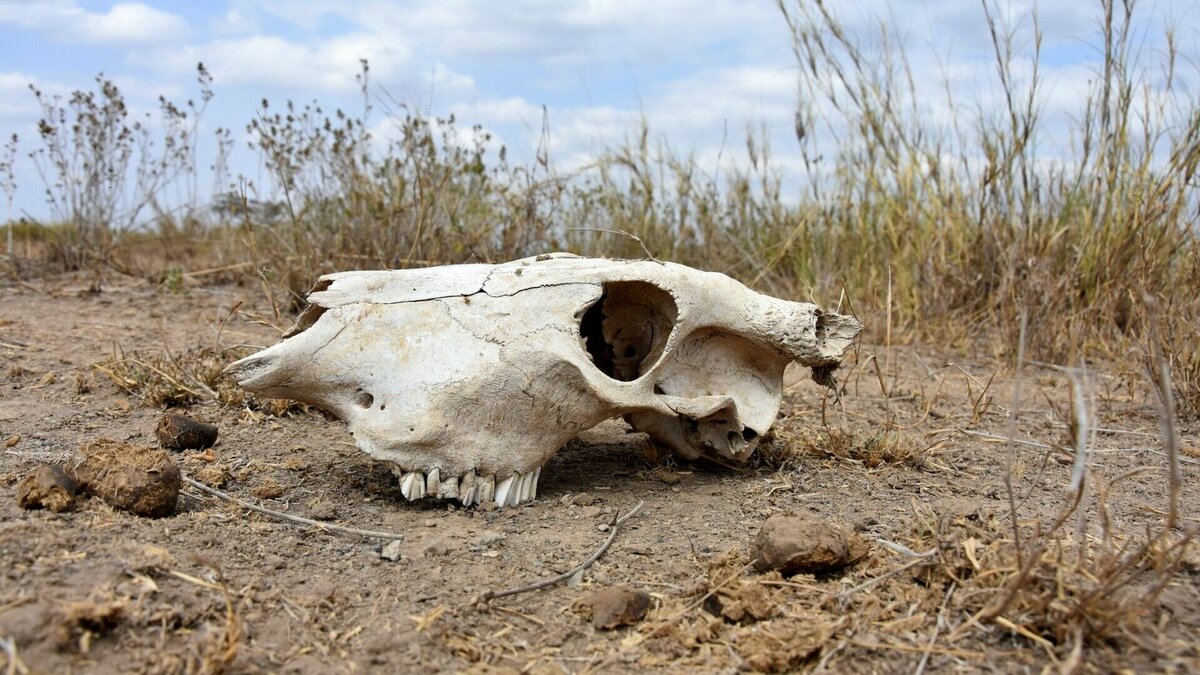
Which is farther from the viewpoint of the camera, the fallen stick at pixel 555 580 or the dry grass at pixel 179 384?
the dry grass at pixel 179 384

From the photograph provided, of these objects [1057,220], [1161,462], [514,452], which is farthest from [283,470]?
[1057,220]

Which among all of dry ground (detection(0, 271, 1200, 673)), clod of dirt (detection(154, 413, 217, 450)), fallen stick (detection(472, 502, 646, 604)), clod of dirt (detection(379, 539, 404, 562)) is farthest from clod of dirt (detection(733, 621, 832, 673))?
clod of dirt (detection(154, 413, 217, 450))

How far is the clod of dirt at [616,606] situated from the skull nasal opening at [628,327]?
96cm

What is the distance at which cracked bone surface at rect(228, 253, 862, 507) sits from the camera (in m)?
2.53

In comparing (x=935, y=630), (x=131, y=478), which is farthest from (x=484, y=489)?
(x=935, y=630)

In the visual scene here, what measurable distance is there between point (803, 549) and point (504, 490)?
894mm

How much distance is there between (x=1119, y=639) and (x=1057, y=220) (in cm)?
442

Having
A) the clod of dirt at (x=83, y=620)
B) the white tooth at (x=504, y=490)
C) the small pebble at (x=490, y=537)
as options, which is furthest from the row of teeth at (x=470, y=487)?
the clod of dirt at (x=83, y=620)

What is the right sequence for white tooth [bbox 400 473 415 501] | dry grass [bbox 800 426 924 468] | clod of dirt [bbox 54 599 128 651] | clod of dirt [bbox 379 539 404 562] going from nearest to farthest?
clod of dirt [bbox 54 599 128 651], clod of dirt [bbox 379 539 404 562], white tooth [bbox 400 473 415 501], dry grass [bbox 800 426 924 468]

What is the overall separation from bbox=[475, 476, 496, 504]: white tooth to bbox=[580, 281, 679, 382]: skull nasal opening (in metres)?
0.56

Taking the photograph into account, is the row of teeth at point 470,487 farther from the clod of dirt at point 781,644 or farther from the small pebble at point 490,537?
the clod of dirt at point 781,644

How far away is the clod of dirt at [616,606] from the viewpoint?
1.97 metres

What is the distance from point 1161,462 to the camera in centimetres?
322

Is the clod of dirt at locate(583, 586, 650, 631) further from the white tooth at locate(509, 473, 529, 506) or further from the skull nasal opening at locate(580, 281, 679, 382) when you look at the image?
the skull nasal opening at locate(580, 281, 679, 382)
